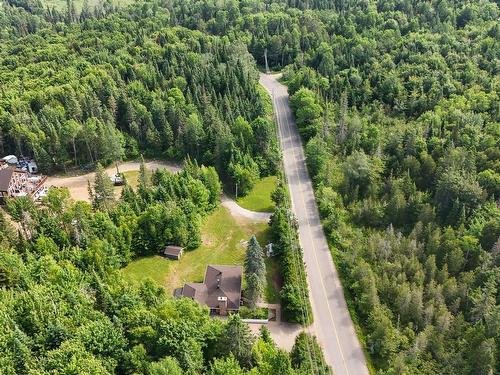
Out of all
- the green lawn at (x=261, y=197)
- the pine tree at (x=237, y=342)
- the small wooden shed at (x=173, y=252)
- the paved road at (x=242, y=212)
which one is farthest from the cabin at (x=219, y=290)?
the green lawn at (x=261, y=197)

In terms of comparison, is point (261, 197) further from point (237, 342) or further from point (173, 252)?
point (237, 342)

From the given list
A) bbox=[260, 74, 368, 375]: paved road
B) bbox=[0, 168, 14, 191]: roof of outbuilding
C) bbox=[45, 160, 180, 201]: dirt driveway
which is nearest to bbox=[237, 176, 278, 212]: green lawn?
bbox=[260, 74, 368, 375]: paved road

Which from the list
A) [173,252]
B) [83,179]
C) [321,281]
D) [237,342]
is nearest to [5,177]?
[83,179]

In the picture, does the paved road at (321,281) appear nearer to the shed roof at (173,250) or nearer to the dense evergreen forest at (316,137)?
the dense evergreen forest at (316,137)

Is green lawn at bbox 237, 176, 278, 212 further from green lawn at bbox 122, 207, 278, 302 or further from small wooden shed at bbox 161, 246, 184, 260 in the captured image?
small wooden shed at bbox 161, 246, 184, 260

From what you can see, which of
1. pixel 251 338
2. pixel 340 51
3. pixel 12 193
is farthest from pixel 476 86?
pixel 12 193

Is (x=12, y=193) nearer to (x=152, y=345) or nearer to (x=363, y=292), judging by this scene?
(x=152, y=345)
